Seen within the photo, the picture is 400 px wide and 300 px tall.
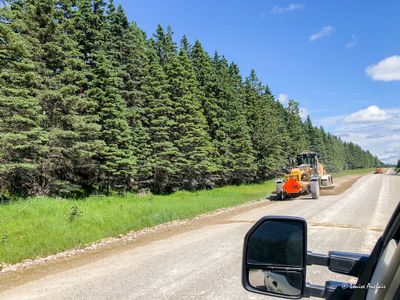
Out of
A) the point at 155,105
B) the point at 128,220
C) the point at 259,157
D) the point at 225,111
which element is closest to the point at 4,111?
the point at 128,220

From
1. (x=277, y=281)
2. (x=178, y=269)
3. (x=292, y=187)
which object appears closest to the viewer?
(x=277, y=281)

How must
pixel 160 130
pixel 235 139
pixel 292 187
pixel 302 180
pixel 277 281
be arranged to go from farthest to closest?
1. pixel 235 139
2. pixel 160 130
3. pixel 302 180
4. pixel 292 187
5. pixel 277 281

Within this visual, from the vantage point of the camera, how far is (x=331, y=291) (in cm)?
173

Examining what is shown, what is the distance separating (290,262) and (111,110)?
73.5 feet

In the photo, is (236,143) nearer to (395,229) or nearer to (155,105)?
(155,105)

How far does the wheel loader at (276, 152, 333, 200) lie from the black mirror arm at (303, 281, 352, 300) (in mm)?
22523

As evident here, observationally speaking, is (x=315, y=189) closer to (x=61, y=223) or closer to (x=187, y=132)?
(x=187, y=132)

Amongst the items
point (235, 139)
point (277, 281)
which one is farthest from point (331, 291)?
point (235, 139)

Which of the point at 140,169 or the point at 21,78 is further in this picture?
the point at 140,169

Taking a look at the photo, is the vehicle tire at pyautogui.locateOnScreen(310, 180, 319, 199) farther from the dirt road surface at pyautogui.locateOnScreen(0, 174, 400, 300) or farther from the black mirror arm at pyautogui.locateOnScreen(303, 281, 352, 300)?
the black mirror arm at pyautogui.locateOnScreen(303, 281, 352, 300)

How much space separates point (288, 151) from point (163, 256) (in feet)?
178

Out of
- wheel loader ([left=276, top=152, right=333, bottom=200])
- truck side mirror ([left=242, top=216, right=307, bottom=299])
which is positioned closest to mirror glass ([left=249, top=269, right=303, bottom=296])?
truck side mirror ([left=242, top=216, right=307, bottom=299])

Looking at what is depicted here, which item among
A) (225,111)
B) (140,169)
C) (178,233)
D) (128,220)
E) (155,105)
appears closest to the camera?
(178,233)

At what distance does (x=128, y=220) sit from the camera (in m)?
14.9
